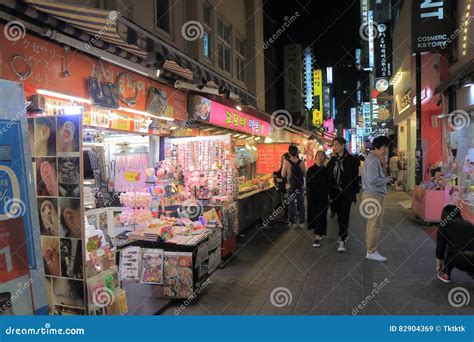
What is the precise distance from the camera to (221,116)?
986 centimetres

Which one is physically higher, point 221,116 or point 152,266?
point 221,116

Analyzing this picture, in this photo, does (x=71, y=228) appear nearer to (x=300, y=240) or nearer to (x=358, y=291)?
(x=358, y=291)

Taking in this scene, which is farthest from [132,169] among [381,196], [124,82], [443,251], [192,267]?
[443,251]

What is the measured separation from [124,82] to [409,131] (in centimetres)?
1877

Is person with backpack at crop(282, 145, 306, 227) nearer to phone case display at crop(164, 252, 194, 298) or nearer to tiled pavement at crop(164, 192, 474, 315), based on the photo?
tiled pavement at crop(164, 192, 474, 315)

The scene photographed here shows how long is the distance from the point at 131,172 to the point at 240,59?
8708mm

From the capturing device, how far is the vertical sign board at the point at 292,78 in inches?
876

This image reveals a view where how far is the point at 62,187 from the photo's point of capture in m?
3.66

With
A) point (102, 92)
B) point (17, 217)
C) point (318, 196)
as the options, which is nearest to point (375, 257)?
point (318, 196)

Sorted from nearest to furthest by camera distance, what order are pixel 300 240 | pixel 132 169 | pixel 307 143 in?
pixel 132 169 → pixel 300 240 → pixel 307 143

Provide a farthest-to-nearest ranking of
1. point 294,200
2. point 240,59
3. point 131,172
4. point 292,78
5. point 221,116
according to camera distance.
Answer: point 292,78
point 240,59
point 294,200
point 221,116
point 131,172

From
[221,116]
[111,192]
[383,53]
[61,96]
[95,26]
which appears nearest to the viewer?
[95,26]

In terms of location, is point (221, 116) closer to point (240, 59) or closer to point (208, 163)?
point (208, 163)

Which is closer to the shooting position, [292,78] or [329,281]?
[329,281]
